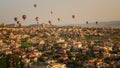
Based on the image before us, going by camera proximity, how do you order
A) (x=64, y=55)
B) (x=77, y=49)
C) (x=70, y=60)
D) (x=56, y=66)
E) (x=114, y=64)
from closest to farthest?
(x=56, y=66) → (x=114, y=64) → (x=70, y=60) → (x=64, y=55) → (x=77, y=49)

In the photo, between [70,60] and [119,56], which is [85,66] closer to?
[70,60]

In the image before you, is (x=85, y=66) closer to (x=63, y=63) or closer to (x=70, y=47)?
(x=63, y=63)

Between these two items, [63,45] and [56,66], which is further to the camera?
[63,45]

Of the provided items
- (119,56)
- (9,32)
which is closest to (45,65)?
(119,56)

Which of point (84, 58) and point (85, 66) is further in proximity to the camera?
point (84, 58)

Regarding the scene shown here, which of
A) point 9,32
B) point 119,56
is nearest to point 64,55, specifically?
point 119,56

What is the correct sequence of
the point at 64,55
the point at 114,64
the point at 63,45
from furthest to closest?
the point at 63,45, the point at 64,55, the point at 114,64

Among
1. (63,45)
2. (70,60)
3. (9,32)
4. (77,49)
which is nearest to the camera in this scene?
(70,60)

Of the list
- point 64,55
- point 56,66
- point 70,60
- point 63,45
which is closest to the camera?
point 56,66
